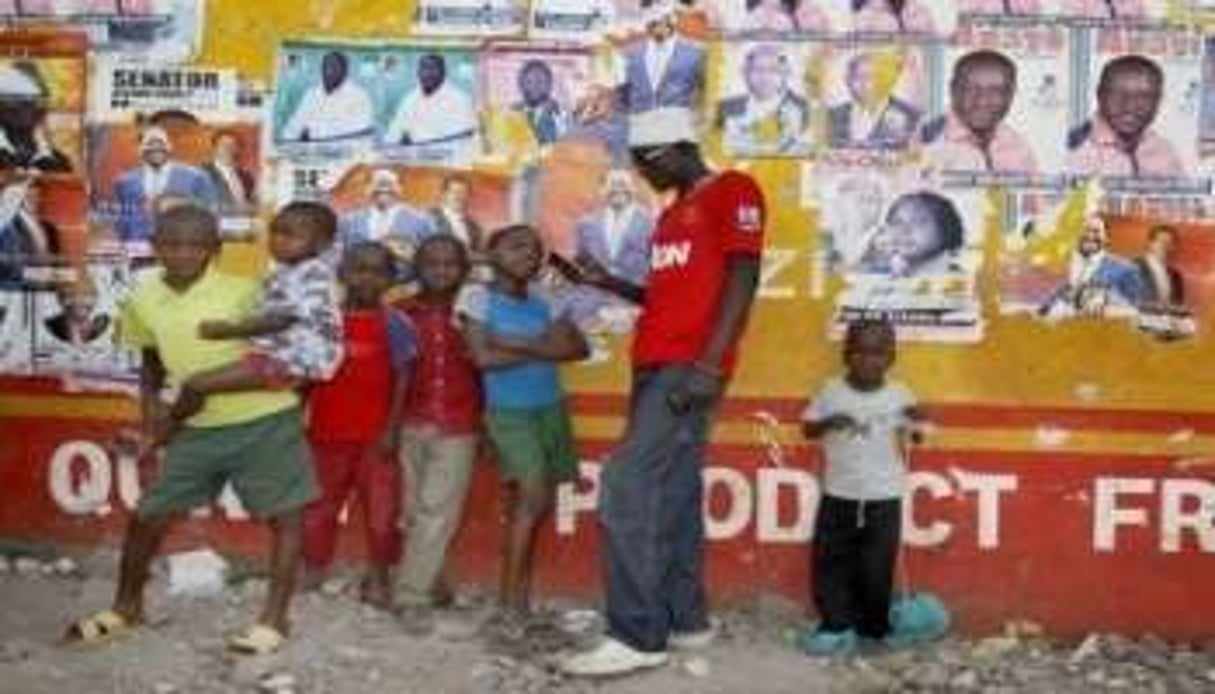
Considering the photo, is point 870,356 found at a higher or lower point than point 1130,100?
lower

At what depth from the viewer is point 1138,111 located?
23.3 ft

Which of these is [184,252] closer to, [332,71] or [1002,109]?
[332,71]

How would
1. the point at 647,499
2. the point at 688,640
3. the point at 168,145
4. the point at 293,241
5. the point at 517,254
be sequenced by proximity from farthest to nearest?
the point at 168,145, the point at 517,254, the point at 688,640, the point at 293,241, the point at 647,499

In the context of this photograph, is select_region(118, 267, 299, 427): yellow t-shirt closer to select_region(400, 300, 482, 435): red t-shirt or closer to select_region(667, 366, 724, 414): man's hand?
select_region(400, 300, 482, 435): red t-shirt

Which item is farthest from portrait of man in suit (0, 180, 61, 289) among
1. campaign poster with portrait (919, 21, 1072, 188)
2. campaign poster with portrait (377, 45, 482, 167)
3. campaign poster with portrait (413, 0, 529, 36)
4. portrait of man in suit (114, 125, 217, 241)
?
campaign poster with portrait (919, 21, 1072, 188)

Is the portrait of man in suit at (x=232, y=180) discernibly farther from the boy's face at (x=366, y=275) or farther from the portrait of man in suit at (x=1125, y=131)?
the portrait of man in suit at (x=1125, y=131)

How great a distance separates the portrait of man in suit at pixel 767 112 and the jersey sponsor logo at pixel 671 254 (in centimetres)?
71

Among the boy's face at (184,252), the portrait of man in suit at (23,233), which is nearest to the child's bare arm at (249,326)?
the boy's face at (184,252)

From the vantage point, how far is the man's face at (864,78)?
7125 mm

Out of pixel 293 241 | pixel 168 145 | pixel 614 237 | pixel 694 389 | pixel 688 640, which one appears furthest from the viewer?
pixel 168 145

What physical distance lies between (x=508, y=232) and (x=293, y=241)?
0.72 meters

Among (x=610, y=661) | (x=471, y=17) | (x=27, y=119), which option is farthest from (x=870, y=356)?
(x=27, y=119)

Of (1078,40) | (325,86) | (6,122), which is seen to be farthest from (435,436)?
(1078,40)

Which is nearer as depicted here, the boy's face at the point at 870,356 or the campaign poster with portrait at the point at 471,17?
the boy's face at the point at 870,356
